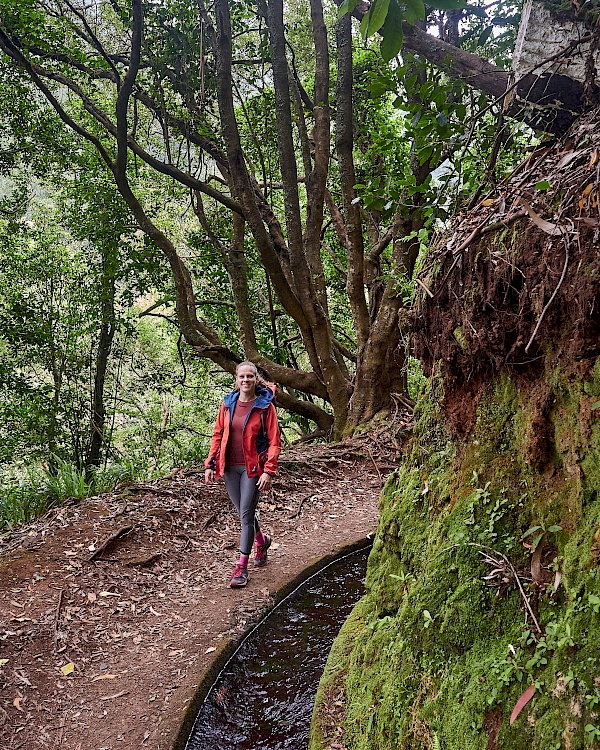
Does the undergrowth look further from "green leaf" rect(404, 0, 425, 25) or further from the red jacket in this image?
"green leaf" rect(404, 0, 425, 25)

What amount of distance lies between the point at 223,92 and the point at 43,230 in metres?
5.76

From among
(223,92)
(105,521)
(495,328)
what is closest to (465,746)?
(495,328)

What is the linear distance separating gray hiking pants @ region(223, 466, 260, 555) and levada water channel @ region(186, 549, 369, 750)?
72 centimetres

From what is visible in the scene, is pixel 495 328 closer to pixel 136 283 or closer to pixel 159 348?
pixel 136 283

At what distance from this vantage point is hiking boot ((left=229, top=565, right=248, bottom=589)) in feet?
18.5

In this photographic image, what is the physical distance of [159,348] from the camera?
15914 mm

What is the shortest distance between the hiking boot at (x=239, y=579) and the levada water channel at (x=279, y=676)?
44 cm


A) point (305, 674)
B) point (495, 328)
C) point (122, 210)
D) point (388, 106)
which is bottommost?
point (305, 674)

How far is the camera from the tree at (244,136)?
866 centimetres

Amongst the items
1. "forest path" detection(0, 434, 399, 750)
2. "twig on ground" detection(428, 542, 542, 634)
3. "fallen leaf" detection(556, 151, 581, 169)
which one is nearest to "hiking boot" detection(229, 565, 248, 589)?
"forest path" detection(0, 434, 399, 750)

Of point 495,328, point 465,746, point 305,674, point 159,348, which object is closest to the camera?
point 465,746

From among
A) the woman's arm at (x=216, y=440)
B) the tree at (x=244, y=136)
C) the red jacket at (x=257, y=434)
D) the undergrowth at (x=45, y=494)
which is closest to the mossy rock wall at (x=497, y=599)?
the red jacket at (x=257, y=434)

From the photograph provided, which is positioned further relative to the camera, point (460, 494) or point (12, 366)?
point (12, 366)

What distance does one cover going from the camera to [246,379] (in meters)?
5.32
